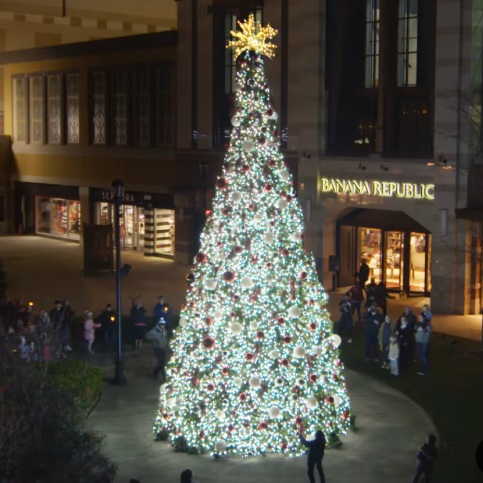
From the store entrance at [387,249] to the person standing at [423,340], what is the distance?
1036cm

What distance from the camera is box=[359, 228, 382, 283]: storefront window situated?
34.8 metres

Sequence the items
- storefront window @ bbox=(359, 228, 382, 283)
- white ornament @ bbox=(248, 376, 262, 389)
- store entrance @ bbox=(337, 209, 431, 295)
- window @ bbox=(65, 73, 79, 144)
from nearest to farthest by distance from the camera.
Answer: white ornament @ bbox=(248, 376, 262, 389)
store entrance @ bbox=(337, 209, 431, 295)
storefront window @ bbox=(359, 228, 382, 283)
window @ bbox=(65, 73, 79, 144)

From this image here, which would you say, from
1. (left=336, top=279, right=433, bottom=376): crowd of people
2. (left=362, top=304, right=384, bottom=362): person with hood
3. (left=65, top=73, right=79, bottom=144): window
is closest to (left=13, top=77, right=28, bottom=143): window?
(left=65, top=73, right=79, bottom=144): window

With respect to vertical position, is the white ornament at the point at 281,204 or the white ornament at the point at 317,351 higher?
the white ornament at the point at 281,204

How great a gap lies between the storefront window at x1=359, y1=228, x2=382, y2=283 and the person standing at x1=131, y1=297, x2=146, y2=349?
1168 centimetres

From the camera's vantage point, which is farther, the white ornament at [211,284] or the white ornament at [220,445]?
the white ornament at [211,284]

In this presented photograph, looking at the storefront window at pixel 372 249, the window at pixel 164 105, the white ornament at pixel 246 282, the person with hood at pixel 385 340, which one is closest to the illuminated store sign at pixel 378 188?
the storefront window at pixel 372 249

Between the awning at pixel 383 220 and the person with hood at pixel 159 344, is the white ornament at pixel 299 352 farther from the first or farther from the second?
the awning at pixel 383 220

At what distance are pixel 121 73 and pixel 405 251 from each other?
18.2 m

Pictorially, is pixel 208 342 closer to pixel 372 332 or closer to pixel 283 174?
pixel 283 174

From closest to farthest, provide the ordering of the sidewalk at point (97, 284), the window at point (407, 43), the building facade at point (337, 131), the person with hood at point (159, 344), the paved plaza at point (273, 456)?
the paved plaza at point (273, 456)
the person with hood at point (159, 344)
the building facade at point (337, 131)
the sidewalk at point (97, 284)
the window at point (407, 43)

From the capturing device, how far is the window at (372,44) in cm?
3347

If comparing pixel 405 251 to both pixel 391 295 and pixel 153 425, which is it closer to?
pixel 391 295

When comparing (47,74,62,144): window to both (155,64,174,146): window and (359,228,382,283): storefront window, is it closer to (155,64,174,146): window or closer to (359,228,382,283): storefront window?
(155,64,174,146): window
